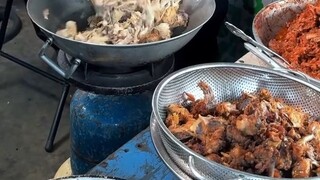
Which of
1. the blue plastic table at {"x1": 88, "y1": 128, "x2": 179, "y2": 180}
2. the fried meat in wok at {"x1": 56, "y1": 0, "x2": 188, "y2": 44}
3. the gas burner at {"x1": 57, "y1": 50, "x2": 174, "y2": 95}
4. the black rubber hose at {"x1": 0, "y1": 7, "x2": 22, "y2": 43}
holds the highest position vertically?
the fried meat in wok at {"x1": 56, "y1": 0, "x2": 188, "y2": 44}

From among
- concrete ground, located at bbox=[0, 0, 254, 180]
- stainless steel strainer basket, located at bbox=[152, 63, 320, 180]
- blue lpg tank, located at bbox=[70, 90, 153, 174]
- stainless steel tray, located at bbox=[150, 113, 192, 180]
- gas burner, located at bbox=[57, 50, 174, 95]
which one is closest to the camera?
stainless steel tray, located at bbox=[150, 113, 192, 180]

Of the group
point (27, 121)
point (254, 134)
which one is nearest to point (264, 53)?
point (254, 134)

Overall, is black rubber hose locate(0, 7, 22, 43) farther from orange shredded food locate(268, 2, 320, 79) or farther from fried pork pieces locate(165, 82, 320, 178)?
fried pork pieces locate(165, 82, 320, 178)

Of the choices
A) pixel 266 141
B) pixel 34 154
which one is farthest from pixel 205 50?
pixel 266 141

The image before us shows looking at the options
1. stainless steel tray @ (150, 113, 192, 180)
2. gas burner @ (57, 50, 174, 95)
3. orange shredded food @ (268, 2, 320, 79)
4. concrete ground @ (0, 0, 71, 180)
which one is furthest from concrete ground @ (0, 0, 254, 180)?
stainless steel tray @ (150, 113, 192, 180)

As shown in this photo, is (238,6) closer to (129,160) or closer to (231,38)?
(231,38)

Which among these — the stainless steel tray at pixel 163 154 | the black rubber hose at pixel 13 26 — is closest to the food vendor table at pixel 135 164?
the stainless steel tray at pixel 163 154
